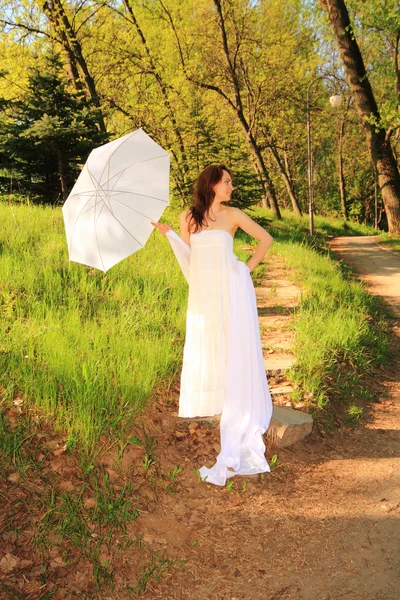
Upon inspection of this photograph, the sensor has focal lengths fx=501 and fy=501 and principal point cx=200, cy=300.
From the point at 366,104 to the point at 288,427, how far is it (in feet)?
46.3

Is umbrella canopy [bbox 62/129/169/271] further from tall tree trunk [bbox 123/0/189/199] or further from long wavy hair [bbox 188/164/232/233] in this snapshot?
tall tree trunk [bbox 123/0/189/199]

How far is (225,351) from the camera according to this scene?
4434mm

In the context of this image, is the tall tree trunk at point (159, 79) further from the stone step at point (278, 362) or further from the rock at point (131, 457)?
the rock at point (131, 457)

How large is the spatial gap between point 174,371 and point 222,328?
1.04 metres

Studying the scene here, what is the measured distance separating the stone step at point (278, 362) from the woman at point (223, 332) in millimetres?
1239

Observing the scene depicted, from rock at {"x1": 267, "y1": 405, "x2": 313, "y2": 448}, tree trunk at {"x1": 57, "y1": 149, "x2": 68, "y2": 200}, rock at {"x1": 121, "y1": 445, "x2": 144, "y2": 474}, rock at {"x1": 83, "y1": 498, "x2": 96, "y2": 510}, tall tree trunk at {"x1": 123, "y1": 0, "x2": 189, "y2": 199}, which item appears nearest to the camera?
rock at {"x1": 83, "y1": 498, "x2": 96, "y2": 510}

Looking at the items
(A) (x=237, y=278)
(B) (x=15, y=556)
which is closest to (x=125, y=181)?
(A) (x=237, y=278)

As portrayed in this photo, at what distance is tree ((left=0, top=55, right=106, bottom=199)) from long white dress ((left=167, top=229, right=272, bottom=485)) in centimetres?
653

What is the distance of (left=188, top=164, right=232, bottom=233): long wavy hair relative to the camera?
4.15 metres

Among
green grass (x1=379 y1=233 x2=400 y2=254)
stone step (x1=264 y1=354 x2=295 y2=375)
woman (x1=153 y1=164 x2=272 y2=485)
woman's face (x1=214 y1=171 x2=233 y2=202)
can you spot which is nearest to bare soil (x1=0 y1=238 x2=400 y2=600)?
woman (x1=153 y1=164 x2=272 y2=485)

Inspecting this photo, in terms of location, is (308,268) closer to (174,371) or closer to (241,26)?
(174,371)

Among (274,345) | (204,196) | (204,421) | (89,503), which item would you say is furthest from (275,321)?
(89,503)

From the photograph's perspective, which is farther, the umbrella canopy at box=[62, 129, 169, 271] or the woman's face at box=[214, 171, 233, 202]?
the umbrella canopy at box=[62, 129, 169, 271]

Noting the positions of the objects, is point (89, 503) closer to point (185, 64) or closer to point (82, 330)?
point (82, 330)
